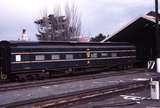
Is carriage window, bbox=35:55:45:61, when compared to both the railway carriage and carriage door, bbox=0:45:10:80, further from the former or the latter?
carriage door, bbox=0:45:10:80

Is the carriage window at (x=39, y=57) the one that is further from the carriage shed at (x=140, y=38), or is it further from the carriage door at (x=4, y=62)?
the carriage shed at (x=140, y=38)

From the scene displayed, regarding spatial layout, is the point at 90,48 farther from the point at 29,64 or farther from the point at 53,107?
the point at 53,107

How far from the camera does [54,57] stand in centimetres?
3123

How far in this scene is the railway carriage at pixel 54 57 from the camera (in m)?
28.2

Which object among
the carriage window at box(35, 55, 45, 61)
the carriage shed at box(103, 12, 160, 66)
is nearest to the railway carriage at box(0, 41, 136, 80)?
the carriage window at box(35, 55, 45, 61)

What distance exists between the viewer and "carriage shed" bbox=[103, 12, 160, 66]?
4328 cm

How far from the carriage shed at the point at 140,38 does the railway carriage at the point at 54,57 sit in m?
4.07

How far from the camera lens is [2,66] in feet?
94.2

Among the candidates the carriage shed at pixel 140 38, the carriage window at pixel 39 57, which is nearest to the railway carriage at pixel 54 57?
the carriage window at pixel 39 57

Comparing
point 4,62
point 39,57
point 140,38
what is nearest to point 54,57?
point 39,57

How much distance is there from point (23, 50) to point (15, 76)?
194 centimetres

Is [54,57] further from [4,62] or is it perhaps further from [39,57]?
[4,62]

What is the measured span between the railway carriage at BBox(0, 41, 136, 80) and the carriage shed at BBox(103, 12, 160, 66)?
4.07m

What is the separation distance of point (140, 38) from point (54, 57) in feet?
58.6
